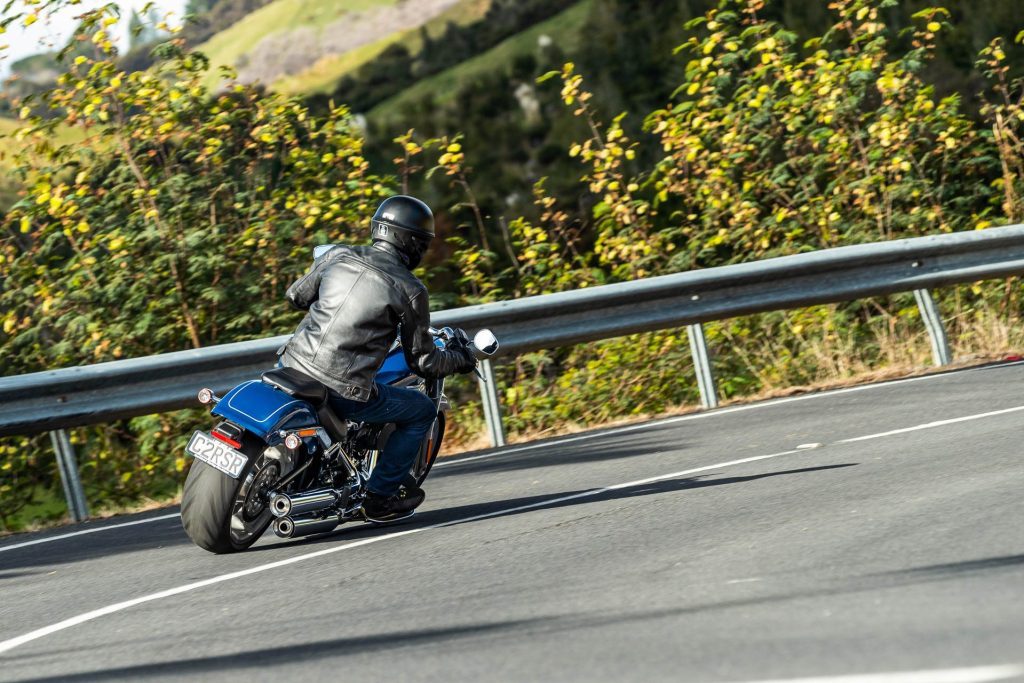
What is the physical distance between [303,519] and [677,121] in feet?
26.8

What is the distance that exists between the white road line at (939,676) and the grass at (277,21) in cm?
10730

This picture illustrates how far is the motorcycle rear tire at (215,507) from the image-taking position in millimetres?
7031

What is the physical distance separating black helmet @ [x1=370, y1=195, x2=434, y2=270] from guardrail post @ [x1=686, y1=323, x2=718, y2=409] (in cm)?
438

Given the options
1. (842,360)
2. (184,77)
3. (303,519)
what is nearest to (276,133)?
(184,77)

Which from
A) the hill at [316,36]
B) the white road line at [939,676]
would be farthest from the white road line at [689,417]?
the hill at [316,36]

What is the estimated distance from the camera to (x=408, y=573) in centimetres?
643

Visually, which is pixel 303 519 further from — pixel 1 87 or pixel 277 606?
pixel 1 87

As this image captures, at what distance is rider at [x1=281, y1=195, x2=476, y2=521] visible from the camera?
7266 millimetres

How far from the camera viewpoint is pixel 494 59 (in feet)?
205

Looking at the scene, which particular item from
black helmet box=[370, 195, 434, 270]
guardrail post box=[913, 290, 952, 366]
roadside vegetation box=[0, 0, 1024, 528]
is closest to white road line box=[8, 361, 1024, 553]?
guardrail post box=[913, 290, 952, 366]

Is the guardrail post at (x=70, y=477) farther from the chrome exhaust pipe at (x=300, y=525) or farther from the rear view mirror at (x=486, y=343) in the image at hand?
the rear view mirror at (x=486, y=343)

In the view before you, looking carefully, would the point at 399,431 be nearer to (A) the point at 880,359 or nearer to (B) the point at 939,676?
(B) the point at 939,676

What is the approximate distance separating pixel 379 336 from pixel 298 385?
47 centimetres

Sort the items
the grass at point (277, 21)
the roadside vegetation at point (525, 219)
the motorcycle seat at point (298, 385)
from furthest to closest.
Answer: the grass at point (277, 21), the roadside vegetation at point (525, 219), the motorcycle seat at point (298, 385)
